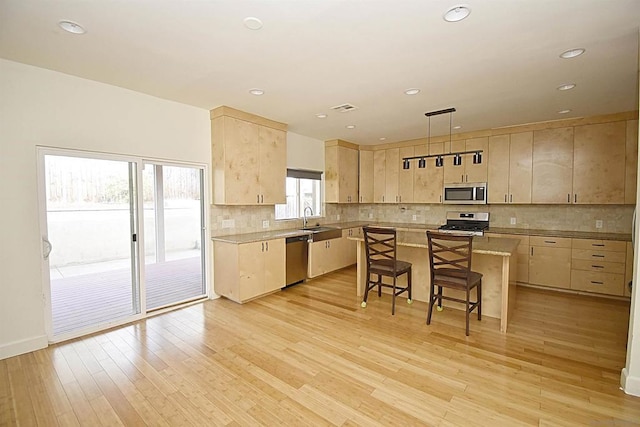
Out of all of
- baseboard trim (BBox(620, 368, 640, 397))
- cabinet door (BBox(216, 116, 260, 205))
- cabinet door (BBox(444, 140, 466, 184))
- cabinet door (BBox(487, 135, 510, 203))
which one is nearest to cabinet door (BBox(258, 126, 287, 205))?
cabinet door (BBox(216, 116, 260, 205))

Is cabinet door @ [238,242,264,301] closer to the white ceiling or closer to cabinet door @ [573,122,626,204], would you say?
the white ceiling

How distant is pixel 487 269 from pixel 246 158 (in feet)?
11.6

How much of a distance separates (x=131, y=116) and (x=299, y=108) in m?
2.04

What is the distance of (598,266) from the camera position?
4246 mm

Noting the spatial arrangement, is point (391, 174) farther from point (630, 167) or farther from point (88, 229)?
point (88, 229)

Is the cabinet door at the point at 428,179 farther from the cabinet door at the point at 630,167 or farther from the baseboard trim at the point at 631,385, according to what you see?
the baseboard trim at the point at 631,385

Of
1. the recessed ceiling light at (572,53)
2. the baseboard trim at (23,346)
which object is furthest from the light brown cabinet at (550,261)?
the baseboard trim at (23,346)

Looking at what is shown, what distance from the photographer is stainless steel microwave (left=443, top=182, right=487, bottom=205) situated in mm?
5348

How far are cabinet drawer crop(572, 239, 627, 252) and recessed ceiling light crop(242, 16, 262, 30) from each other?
16.9 feet

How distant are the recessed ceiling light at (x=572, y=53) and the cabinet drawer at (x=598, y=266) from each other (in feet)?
10.6

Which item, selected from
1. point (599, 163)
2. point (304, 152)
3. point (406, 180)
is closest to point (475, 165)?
point (406, 180)

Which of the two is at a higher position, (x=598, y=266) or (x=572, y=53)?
(x=572, y=53)

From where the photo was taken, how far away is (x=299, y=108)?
13.2 feet

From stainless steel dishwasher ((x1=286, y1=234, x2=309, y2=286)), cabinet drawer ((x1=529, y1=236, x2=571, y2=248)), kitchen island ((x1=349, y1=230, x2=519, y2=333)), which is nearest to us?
kitchen island ((x1=349, y1=230, x2=519, y2=333))
